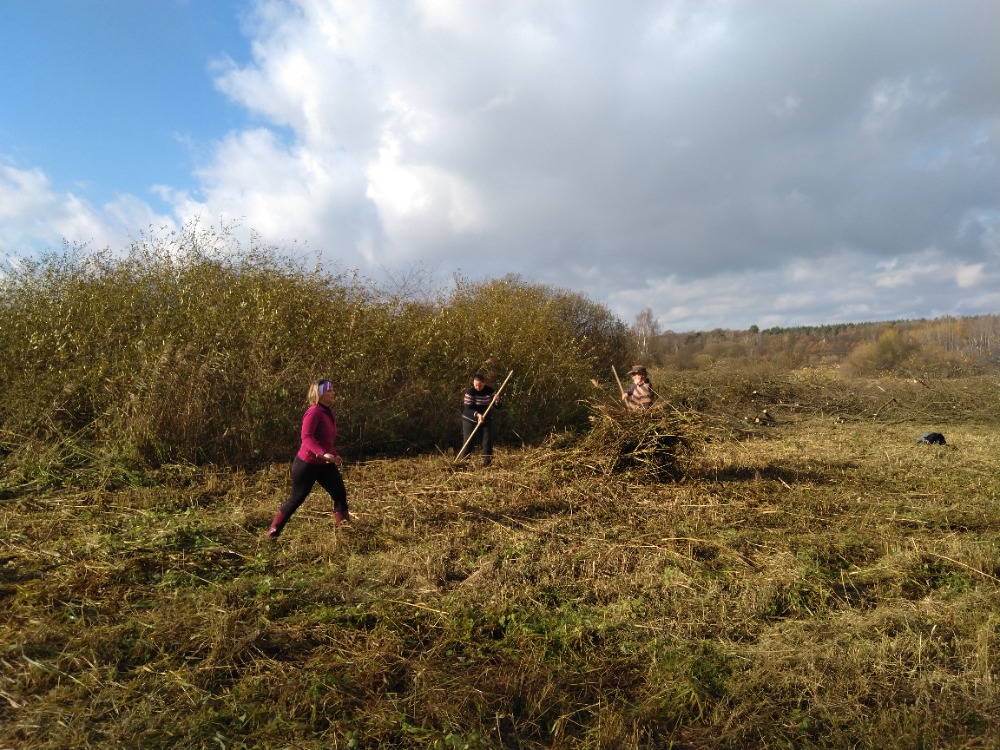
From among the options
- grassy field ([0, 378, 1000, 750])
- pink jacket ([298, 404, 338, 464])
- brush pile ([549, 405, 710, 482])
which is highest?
pink jacket ([298, 404, 338, 464])

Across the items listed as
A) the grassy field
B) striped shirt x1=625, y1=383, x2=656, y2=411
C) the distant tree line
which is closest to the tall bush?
the grassy field

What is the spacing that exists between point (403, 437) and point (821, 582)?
6.84 metres

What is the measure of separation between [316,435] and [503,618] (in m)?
2.36

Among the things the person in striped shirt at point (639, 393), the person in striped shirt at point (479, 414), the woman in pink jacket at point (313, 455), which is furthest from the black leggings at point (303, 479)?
the person in striped shirt at point (639, 393)

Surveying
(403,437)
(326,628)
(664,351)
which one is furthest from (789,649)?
(664,351)

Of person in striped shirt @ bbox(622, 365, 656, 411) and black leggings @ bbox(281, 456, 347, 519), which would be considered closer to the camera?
black leggings @ bbox(281, 456, 347, 519)

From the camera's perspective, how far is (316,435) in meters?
5.22

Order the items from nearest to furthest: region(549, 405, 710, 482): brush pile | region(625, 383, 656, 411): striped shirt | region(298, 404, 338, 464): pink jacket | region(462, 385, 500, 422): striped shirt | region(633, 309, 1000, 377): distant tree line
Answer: region(298, 404, 338, 464): pink jacket, region(549, 405, 710, 482): brush pile, region(625, 383, 656, 411): striped shirt, region(462, 385, 500, 422): striped shirt, region(633, 309, 1000, 377): distant tree line

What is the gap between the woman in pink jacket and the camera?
204 inches

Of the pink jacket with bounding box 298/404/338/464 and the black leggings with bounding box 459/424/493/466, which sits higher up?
the pink jacket with bounding box 298/404/338/464

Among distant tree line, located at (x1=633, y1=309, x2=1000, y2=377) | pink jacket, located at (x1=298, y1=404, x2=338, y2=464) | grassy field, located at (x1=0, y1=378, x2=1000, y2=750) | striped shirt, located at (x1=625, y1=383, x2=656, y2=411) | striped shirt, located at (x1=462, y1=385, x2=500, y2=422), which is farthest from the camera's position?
distant tree line, located at (x1=633, y1=309, x2=1000, y2=377)

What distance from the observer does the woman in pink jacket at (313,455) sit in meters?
5.18

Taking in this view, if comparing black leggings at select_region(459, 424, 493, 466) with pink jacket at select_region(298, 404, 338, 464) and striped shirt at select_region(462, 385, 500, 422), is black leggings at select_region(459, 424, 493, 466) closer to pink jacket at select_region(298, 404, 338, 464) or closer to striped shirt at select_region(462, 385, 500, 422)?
striped shirt at select_region(462, 385, 500, 422)

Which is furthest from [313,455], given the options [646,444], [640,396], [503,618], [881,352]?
[881,352]
